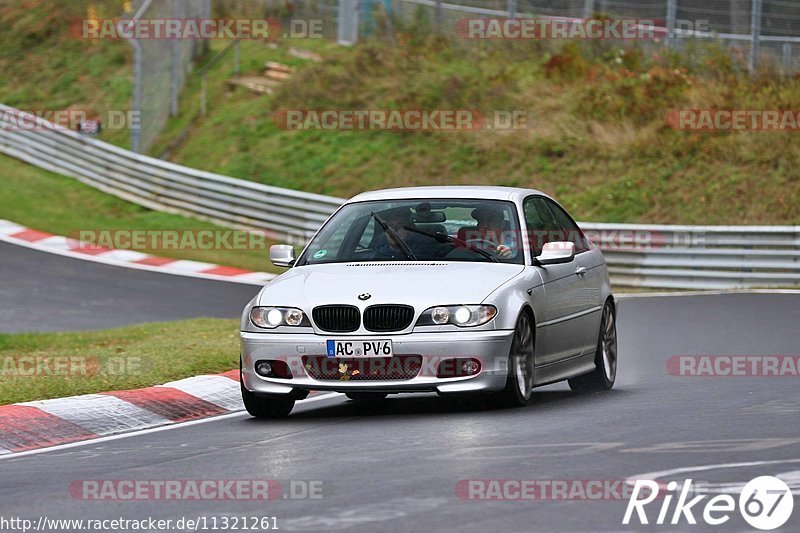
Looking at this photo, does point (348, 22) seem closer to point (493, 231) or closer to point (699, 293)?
point (699, 293)

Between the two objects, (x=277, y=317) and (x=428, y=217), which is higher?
(x=428, y=217)

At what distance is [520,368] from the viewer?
33.4ft

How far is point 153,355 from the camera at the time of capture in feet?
44.3

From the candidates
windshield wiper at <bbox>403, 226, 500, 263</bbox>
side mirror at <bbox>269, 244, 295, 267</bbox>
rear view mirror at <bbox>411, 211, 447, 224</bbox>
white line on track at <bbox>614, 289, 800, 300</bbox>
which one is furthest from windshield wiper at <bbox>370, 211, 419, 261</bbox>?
white line on track at <bbox>614, 289, 800, 300</bbox>

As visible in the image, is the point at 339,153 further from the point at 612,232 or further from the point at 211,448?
the point at 211,448

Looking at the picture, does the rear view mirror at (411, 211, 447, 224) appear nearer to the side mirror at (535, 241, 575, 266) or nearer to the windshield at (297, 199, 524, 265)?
the windshield at (297, 199, 524, 265)

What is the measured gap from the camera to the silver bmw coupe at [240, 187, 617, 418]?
9852mm

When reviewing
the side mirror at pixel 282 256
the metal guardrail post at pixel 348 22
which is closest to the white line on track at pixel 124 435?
the side mirror at pixel 282 256

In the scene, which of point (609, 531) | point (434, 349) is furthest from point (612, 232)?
point (609, 531)

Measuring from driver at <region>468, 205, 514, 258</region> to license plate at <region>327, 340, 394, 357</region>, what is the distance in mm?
1371

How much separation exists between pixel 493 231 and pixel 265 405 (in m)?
1.98

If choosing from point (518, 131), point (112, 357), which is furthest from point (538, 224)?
point (518, 131)

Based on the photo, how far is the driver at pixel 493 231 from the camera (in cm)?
1089

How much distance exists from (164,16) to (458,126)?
6.76m
